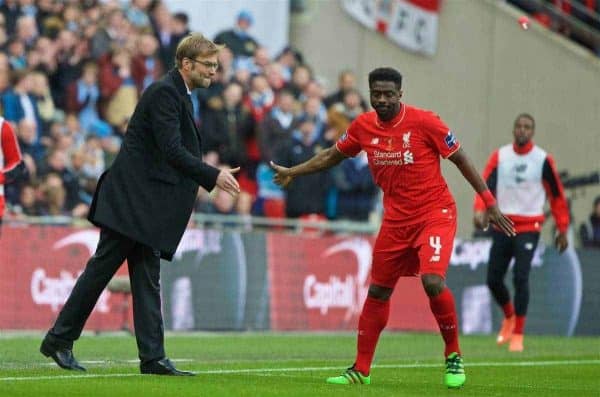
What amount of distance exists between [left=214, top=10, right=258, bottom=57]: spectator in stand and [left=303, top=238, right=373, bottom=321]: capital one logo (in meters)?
3.64

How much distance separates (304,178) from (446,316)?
1078 cm

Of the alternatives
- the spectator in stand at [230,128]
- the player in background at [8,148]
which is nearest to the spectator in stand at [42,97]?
the spectator in stand at [230,128]

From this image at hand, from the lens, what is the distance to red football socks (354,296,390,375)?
10906mm

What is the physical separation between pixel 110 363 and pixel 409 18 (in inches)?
603

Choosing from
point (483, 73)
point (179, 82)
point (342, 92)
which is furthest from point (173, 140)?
point (483, 73)

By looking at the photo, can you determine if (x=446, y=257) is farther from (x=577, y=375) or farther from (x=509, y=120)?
(x=509, y=120)

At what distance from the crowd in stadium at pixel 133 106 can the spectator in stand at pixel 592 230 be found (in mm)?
3403

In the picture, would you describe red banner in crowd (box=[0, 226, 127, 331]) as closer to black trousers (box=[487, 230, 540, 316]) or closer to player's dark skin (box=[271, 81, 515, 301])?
black trousers (box=[487, 230, 540, 316])

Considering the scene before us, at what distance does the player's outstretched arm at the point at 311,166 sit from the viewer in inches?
445

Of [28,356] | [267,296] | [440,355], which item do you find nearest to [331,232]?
[267,296]

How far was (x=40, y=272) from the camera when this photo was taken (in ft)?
58.7

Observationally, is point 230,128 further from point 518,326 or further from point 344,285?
point 518,326

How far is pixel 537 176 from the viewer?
17312mm

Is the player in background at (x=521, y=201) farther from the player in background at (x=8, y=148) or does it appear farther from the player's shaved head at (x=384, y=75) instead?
the player's shaved head at (x=384, y=75)
